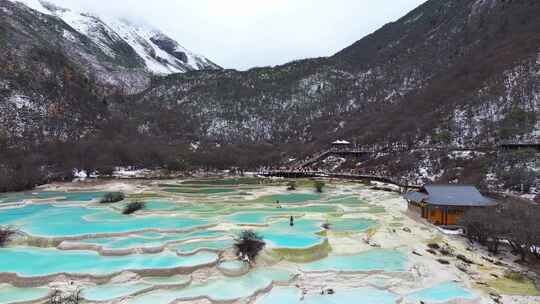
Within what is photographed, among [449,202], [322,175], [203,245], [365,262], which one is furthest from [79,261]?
[322,175]

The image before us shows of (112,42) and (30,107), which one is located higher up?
(112,42)

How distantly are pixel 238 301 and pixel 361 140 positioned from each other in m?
58.4

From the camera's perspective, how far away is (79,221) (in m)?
27.0

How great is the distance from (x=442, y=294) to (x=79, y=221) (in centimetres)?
2459

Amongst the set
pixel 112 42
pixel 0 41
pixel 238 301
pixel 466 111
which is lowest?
pixel 238 301

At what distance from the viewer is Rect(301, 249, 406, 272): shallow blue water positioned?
1794cm

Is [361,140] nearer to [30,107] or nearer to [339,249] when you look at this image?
[339,249]

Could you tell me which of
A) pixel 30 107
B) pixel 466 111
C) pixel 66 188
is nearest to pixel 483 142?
pixel 466 111

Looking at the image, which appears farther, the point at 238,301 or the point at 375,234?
the point at 375,234

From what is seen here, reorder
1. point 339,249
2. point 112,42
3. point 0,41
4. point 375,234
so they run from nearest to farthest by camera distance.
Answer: point 339,249 < point 375,234 < point 0,41 < point 112,42

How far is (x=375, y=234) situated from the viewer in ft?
77.4

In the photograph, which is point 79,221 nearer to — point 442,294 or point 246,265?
point 246,265

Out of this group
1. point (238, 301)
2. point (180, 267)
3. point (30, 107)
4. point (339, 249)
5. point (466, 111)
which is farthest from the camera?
point (30, 107)

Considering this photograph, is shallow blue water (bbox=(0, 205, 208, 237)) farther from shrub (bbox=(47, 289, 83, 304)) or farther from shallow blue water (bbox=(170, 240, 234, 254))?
shrub (bbox=(47, 289, 83, 304))
